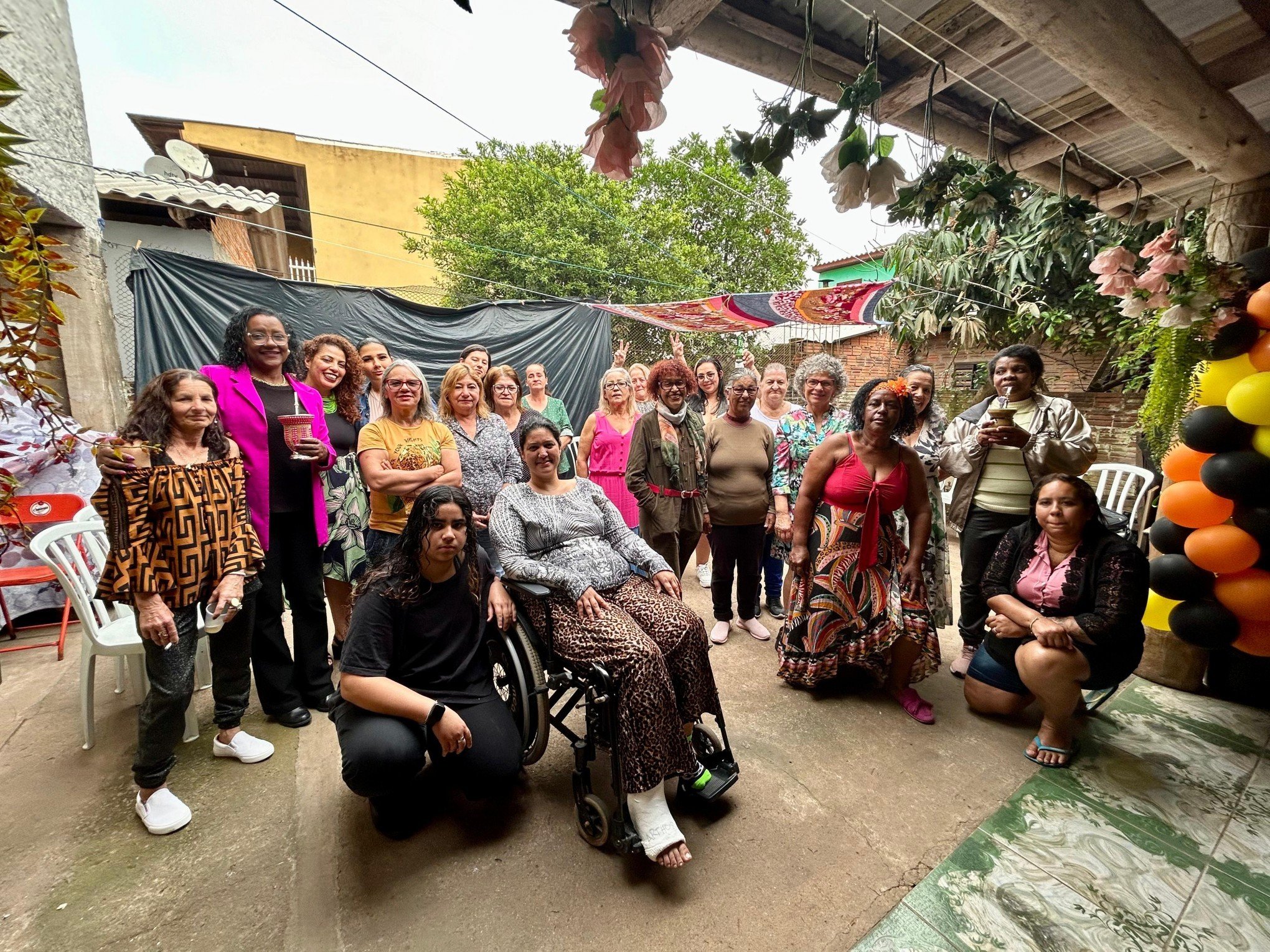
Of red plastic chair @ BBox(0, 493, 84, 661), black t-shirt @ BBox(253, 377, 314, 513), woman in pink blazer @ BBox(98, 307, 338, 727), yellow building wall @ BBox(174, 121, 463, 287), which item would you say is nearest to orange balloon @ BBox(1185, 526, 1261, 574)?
woman in pink blazer @ BBox(98, 307, 338, 727)

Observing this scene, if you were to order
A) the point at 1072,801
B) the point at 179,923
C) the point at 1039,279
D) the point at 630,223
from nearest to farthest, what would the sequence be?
1. the point at 179,923
2. the point at 1072,801
3. the point at 1039,279
4. the point at 630,223

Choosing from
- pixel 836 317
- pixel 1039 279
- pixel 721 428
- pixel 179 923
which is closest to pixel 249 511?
pixel 179 923

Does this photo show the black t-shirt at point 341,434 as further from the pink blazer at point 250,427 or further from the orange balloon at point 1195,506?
the orange balloon at point 1195,506

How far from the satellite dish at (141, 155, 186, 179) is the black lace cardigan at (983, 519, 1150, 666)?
6.89 m

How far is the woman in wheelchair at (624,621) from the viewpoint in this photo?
5.31ft

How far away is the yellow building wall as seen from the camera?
11008 millimetres

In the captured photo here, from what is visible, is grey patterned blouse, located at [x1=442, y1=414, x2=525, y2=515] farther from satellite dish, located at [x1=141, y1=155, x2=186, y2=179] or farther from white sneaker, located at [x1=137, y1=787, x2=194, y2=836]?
satellite dish, located at [x1=141, y1=155, x2=186, y2=179]

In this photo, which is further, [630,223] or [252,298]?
[630,223]

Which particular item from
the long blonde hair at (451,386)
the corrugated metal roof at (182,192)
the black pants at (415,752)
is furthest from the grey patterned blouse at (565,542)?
the corrugated metal roof at (182,192)

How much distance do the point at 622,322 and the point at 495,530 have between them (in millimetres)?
8367

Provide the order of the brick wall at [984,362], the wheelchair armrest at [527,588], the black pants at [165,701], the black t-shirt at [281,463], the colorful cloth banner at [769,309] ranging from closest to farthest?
the black pants at [165,701] → the wheelchair armrest at [527,588] → the black t-shirt at [281,463] → the colorful cloth banner at [769,309] → the brick wall at [984,362]

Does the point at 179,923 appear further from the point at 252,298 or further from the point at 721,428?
the point at 252,298

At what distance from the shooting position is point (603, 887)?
5.25 ft

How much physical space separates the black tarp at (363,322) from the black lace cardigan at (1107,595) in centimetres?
379
